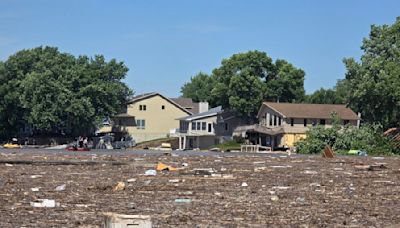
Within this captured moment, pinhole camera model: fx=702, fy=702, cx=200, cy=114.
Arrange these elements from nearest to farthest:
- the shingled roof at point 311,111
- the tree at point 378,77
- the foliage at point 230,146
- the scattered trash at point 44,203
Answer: the scattered trash at point 44,203
the tree at point 378,77
the foliage at point 230,146
the shingled roof at point 311,111

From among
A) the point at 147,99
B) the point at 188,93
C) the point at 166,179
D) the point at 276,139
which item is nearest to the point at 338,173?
the point at 166,179

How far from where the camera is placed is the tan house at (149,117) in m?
93.1

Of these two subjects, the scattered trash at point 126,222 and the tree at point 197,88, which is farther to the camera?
the tree at point 197,88

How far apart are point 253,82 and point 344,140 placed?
2471cm

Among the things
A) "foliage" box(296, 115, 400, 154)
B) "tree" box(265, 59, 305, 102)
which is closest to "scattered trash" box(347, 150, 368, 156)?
"foliage" box(296, 115, 400, 154)

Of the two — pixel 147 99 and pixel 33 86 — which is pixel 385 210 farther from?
pixel 147 99

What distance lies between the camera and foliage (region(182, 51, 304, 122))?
82.0 m

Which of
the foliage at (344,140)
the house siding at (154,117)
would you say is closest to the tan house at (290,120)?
the foliage at (344,140)

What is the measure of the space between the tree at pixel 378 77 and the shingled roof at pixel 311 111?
21.9 ft

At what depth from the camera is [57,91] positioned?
7738 cm

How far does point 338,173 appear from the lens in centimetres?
2541

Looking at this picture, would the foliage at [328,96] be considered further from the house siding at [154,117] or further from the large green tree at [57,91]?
the large green tree at [57,91]

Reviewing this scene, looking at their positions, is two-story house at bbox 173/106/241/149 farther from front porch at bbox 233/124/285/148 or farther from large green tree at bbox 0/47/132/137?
large green tree at bbox 0/47/132/137

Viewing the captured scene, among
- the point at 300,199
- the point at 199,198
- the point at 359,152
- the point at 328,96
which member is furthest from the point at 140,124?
the point at 300,199
